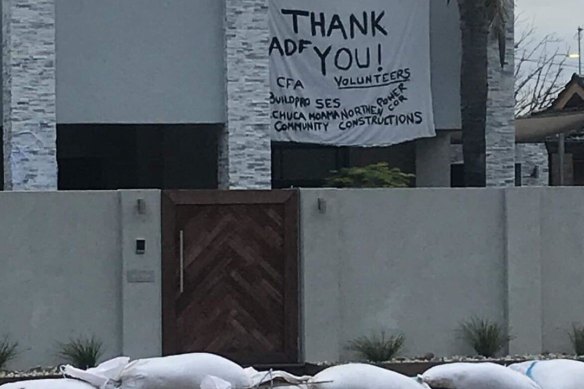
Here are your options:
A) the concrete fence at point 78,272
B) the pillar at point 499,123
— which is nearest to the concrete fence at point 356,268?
the concrete fence at point 78,272

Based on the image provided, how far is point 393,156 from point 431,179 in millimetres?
1016

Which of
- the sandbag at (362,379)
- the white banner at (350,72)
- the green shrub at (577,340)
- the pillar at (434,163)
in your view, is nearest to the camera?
the sandbag at (362,379)

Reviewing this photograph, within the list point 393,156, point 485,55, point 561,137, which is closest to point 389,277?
point 485,55

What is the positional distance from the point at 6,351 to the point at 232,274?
106 inches

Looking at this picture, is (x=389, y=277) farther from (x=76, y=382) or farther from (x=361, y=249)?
(x=76, y=382)

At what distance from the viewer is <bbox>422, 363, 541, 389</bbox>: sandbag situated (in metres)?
9.66

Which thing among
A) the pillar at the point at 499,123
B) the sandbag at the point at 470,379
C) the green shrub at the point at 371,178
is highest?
the pillar at the point at 499,123

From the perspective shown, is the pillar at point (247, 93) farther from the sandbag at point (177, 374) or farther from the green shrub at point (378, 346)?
the sandbag at point (177, 374)

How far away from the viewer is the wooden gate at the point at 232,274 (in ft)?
49.3

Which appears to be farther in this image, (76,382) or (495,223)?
(495,223)

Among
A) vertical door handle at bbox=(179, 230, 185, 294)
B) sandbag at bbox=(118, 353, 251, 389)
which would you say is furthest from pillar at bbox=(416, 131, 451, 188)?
sandbag at bbox=(118, 353, 251, 389)

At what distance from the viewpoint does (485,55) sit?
76.7 ft

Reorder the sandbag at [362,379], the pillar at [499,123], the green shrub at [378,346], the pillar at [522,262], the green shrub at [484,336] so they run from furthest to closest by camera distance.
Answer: the pillar at [499,123] → the pillar at [522,262] → the green shrub at [484,336] → the green shrub at [378,346] → the sandbag at [362,379]

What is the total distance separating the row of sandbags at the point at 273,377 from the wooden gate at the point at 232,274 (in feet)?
18.1
